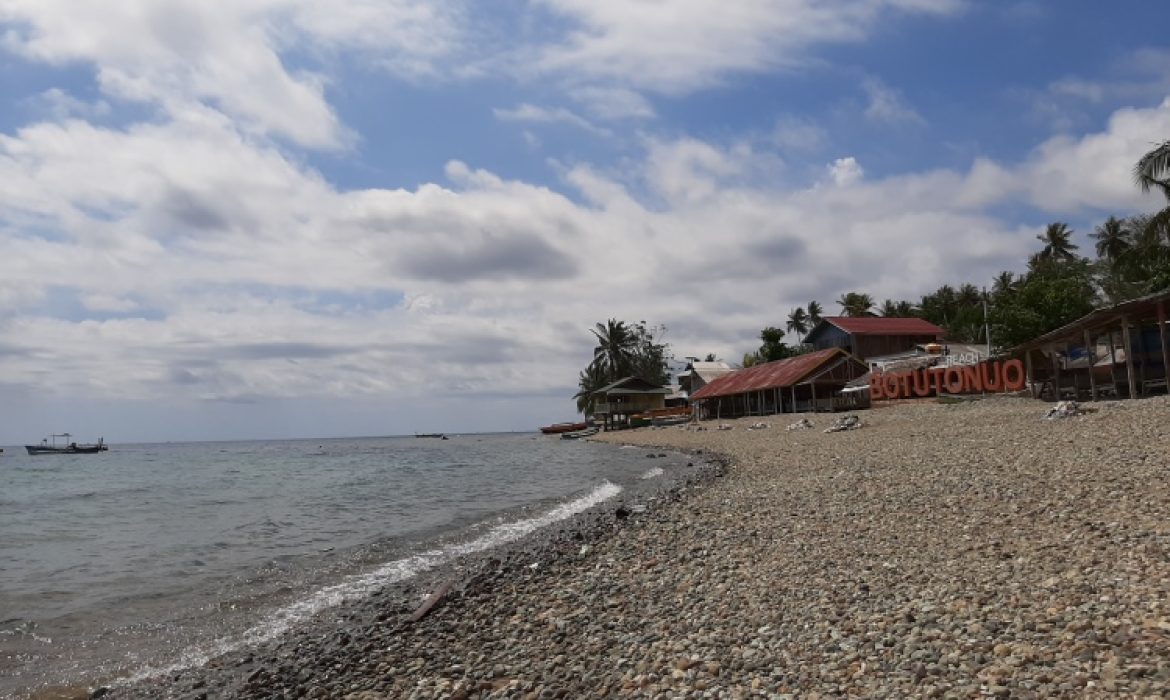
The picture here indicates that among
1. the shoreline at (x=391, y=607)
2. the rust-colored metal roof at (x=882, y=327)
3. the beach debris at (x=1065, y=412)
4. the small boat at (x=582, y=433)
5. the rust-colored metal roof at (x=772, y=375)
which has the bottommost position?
the shoreline at (x=391, y=607)

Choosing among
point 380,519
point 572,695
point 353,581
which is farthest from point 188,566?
point 572,695

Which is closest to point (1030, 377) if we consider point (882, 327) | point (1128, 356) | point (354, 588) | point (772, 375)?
point (1128, 356)

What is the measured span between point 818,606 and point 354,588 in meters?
8.00

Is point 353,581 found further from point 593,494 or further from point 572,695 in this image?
point 593,494

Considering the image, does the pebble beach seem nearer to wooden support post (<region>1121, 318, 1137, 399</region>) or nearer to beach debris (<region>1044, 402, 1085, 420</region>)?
beach debris (<region>1044, 402, 1085, 420</region>)

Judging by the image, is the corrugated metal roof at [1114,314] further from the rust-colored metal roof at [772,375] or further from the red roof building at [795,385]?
the rust-colored metal roof at [772,375]

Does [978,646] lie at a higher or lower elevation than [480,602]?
higher

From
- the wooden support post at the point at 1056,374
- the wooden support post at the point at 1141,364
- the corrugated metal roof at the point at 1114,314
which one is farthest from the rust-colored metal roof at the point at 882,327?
the corrugated metal roof at the point at 1114,314

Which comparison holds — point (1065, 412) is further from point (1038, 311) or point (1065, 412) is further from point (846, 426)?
point (1038, 311)

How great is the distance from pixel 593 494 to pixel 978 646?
61.2ft

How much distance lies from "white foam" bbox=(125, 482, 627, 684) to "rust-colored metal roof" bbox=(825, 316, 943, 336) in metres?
47.3

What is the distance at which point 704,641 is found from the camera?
6359 millimetres

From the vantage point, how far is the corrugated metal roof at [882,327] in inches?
2440

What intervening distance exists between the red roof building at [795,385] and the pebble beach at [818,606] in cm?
3604
